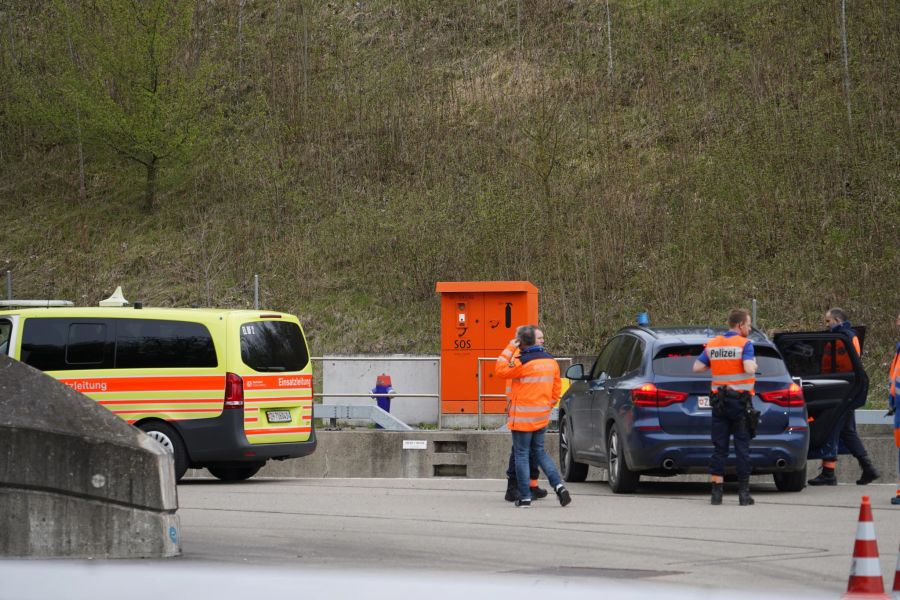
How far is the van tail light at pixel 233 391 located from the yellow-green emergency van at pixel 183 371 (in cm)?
1

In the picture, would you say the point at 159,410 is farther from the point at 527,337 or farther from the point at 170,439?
the point at 527,337

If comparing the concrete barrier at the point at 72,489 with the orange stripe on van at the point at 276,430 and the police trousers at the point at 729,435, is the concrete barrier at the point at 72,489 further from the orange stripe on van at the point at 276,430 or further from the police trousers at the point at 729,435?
the orange stripe on van at the point at 276,430

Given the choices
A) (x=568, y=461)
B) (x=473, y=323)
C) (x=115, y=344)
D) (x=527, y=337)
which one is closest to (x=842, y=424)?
(x=568, y=461)

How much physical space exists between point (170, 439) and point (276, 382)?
1.39 metres

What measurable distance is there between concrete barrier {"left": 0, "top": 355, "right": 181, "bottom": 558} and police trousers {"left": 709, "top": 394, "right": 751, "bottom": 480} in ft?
20.3

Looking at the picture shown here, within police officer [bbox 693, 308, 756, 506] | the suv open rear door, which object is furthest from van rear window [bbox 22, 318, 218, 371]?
the suv open rear door

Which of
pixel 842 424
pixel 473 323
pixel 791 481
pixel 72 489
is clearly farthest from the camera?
pixel 473 323

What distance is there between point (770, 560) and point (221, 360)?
26.8ft

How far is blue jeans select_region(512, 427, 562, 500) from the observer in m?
13.7

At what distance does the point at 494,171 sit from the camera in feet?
130

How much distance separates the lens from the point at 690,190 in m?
36.5

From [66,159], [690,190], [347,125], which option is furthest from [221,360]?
[66,159]

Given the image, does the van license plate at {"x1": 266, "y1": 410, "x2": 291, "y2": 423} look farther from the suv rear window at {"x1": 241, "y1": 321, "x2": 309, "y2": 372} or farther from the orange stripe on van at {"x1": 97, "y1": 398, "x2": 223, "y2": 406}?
the orange stripe on van at {"x1": 97, "y1": 398, "x2": 223, "y2": 406}

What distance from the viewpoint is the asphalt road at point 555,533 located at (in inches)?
362
